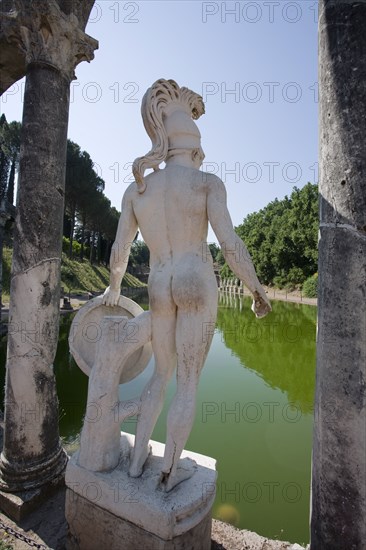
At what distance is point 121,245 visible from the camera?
2.59m

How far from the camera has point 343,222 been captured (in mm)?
1824

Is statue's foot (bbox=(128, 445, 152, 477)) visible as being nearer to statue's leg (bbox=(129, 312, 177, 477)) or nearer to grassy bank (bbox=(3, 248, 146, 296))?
statue's leg (bbox=(129, 312, 177, 477))

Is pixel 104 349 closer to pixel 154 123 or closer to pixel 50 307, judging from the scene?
pixel 50 307

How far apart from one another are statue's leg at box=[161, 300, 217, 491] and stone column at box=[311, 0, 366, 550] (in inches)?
28.0

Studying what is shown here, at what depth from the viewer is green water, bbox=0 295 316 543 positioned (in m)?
3.53

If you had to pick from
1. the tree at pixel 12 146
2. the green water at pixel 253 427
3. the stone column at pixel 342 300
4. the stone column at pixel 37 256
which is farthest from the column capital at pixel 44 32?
the tree at pixel 12 146

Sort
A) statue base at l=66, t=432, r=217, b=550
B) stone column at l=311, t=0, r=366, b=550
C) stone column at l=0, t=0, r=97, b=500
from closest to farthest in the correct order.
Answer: stone column at l=311, t=0, r=366, b=550 → statue base at l=66, t=432, r=217, b=550 → stone column at l=0, t=0, r=97, b=500

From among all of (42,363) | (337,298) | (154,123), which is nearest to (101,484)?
(42,363)

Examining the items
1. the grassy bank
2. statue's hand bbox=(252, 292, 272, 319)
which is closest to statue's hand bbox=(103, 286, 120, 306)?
statue's hand bbox=(252, 292, 272, 319)

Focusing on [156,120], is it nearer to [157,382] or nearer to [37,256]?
[37,256]

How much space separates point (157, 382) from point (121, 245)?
3.38ft

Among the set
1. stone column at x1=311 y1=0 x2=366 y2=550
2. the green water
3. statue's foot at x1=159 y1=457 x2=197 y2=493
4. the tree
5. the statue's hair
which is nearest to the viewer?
stone column at x1=311 y1=0 x2=366 y2=550

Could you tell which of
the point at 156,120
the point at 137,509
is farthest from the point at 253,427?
the point at 156,120

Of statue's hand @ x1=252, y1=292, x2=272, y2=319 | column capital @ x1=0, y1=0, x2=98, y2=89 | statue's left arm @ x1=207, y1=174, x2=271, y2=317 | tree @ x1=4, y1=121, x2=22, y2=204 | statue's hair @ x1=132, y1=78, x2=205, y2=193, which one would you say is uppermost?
tree @ x1=4, y1=121, x2=22, y2=204
